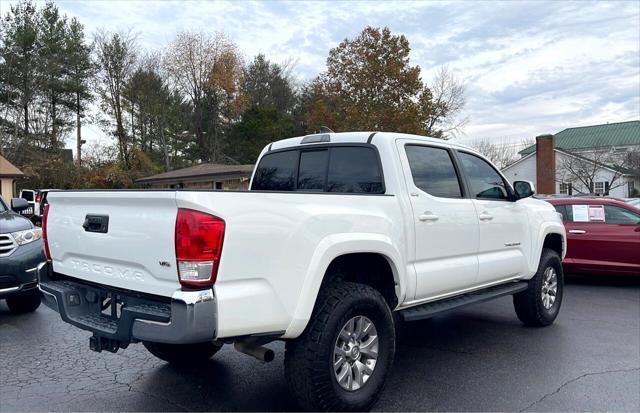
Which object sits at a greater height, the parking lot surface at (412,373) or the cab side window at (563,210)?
the cab side window at (563,210)

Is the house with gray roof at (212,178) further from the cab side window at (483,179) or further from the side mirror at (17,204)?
the cab side window at (483,179)

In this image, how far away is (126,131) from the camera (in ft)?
127

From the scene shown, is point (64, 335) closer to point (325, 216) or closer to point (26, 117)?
point (325, 216)

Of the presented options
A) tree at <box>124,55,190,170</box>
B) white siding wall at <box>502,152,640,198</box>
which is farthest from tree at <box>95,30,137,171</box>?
white siding wall at <box>502,152,640,198</box>

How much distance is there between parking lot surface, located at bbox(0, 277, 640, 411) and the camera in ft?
12.8

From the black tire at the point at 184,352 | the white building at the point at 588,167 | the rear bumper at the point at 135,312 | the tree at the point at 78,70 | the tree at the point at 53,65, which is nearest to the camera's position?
the rear bumper at the point at 135,312

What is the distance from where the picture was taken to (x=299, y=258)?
3.23m

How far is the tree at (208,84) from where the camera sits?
41.7 meters

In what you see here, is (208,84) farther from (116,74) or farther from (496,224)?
(496,224)

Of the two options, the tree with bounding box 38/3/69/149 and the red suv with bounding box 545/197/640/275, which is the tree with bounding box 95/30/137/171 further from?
the red suv with bounding box 545/197/640/275

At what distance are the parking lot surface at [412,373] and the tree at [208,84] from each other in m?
37.0

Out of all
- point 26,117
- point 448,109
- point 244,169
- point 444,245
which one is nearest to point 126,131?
point 26,117

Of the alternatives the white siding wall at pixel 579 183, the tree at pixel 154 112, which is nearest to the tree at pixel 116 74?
the tree at pixel 154 112

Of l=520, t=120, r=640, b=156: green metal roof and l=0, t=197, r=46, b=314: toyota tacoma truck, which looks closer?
l=0, t=197, r=46, b=314: toyota tacoma truck
